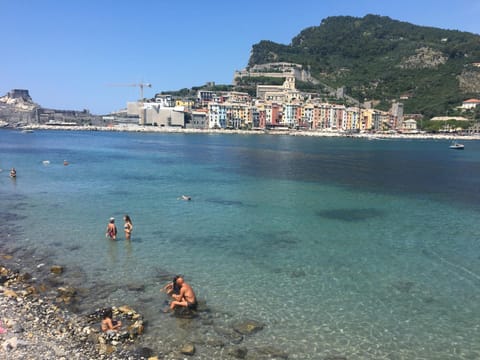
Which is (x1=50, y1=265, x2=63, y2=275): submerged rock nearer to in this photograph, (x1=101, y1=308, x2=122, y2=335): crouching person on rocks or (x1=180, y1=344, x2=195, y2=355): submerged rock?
(x1=101, y1=308, x2=122, y2=335): crouching person on rocks

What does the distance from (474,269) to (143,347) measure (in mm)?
13388

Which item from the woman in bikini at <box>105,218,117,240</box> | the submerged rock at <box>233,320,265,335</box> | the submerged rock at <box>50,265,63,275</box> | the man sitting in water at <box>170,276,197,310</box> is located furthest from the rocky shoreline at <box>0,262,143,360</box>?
the woman in bikini at <box>105,218,117,240</box>

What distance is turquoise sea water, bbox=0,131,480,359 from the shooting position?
10.5 meters

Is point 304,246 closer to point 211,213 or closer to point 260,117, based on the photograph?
point 211,213

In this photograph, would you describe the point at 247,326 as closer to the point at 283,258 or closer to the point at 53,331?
the point at 53,331

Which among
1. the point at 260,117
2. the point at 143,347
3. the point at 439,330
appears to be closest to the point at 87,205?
the point at 143,347

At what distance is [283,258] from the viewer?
16109mm

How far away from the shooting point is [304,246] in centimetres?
1778

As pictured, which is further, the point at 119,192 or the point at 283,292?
the point at 119,192

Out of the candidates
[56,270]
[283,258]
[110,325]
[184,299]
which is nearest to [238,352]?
[184,299]

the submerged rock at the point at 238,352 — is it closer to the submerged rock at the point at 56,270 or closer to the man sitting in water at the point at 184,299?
the man sitting in water at the point at 184,299

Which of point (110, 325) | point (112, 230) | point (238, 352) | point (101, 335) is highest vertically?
point (112, 230)

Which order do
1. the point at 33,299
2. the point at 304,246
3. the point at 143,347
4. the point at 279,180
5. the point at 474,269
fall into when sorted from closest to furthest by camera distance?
the point at 143,347 < the point at 33,299 < the point at 474,269 < the point at 304,246 < the point at 279,180

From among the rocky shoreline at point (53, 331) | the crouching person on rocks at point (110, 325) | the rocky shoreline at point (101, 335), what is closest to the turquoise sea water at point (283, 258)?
the rocky shoreline at point (101, 335)
